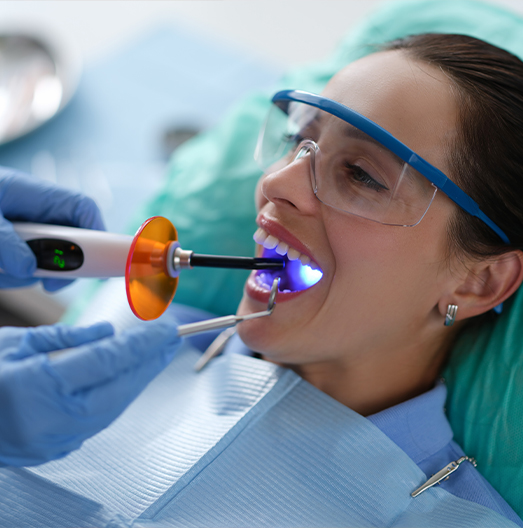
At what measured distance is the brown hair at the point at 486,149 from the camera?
1.10 meters

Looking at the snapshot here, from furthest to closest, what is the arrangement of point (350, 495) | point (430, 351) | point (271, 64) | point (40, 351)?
1. point (271, 64)
2. point (430, 351)
3. point (350, 495)
4. point (40, 351)

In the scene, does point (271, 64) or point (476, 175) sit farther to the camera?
point (271, 64)

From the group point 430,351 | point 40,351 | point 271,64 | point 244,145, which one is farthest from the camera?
point 271,64

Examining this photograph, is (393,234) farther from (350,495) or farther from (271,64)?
(271,64)

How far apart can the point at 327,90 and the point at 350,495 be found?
2.78 feet

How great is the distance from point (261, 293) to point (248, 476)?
378 millimetres

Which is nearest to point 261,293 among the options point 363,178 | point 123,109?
point 363,178

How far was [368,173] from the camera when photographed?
109cm

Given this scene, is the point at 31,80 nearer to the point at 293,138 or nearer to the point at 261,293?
the point at 293,138

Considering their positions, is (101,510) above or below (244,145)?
below

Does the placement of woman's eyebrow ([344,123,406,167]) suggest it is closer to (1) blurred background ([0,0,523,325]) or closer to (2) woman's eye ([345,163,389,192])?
(2) woman's eye ([345,163,389,192])

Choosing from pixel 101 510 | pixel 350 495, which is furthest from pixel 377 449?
pixel 101 510

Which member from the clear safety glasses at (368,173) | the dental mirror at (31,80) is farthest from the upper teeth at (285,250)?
the dental mirror at (31,80)

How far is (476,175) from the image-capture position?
111 cm
